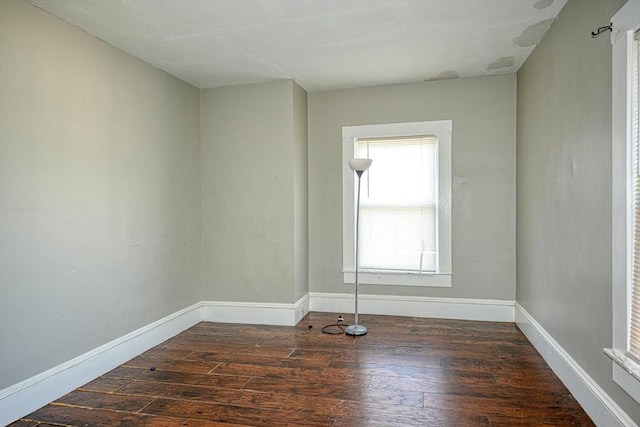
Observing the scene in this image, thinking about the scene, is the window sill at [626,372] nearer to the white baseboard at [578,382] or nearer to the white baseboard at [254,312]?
the white baseboard at [578,382]

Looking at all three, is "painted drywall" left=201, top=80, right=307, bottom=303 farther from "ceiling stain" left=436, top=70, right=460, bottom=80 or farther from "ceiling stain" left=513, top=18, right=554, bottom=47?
"ceiling stain" left=513, top=18, right=554, bottom=47

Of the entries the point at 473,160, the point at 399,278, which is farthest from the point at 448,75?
the point at 399,278

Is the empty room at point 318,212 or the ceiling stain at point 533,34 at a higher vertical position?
the ceiling stain at point 533,34

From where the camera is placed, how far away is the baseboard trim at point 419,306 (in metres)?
4.14

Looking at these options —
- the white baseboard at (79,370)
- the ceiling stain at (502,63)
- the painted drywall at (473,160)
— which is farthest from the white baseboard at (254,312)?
the ceiling stain at (502,63)

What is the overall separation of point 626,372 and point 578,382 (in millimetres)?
630

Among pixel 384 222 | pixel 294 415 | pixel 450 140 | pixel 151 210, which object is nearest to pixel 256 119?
pixel 151 210

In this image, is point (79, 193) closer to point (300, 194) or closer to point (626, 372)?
point (300, 194)

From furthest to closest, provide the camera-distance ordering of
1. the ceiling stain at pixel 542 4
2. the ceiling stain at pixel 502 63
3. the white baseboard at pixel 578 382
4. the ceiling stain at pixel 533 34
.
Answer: the ceiling stain at pixel 502 63
the ceiling stain at pixel 533 34
the ceiling stain at pixel 542 4
the white baseboard at pixel 578 382

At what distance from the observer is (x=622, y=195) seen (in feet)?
6.33

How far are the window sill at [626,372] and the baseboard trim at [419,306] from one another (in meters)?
2.15

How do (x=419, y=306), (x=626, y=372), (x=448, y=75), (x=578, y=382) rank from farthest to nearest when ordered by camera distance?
(x=419, y=306) → (x=448, y=75) → (x=578, y=382) → (x=626, y=372)

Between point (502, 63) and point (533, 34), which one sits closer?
point (533, 34)

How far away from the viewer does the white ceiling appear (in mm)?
2635
